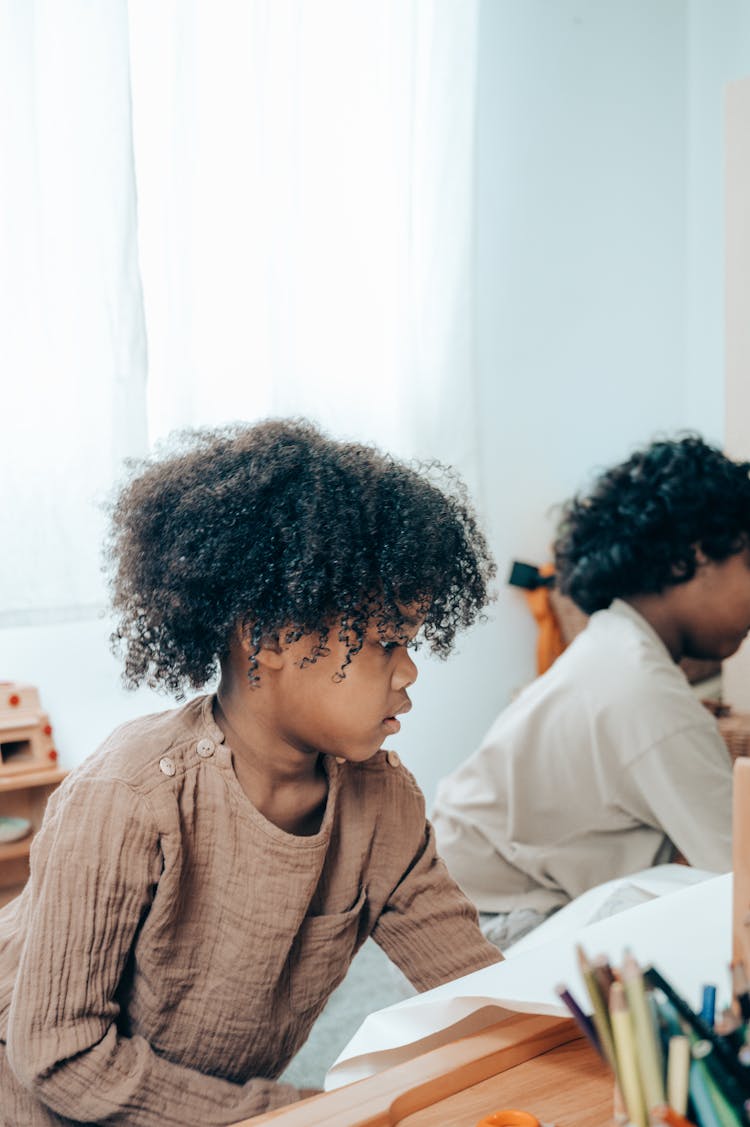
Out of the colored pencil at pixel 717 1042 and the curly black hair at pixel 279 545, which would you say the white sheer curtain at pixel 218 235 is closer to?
the curly black hair at pixel 279 545

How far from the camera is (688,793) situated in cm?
132

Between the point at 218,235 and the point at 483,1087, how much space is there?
1756 millimetres

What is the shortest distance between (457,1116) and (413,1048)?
0.27ft

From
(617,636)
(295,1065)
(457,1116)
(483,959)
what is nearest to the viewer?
(457,1116)

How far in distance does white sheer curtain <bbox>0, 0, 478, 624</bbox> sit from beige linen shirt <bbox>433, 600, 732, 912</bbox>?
2.70 ft

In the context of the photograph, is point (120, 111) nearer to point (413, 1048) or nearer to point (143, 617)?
point (143, 617)

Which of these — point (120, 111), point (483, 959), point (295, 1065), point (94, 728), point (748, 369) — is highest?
point (120, 111)

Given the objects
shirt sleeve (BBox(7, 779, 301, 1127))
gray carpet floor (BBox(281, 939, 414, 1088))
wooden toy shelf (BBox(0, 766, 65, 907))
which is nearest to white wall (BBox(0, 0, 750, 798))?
gray carpet floor (BBox(281, 939, 414, 1088))

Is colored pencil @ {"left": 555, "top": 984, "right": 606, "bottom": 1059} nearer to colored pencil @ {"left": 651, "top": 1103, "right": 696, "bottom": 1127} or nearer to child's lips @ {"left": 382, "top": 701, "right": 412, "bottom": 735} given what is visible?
colored pencil @ {"left": 651, "top": 1103, "right": 696, "bottom": 1127}

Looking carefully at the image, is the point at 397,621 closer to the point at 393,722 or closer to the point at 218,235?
the point at 393,722

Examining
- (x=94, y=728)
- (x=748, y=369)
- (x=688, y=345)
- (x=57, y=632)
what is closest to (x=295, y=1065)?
(x=94, y=728)

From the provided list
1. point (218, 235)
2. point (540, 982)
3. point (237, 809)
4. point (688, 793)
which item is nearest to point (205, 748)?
point (237, 809)

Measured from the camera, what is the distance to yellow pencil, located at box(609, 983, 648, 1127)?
0.37 meters

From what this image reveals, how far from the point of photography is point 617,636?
1.51 m
